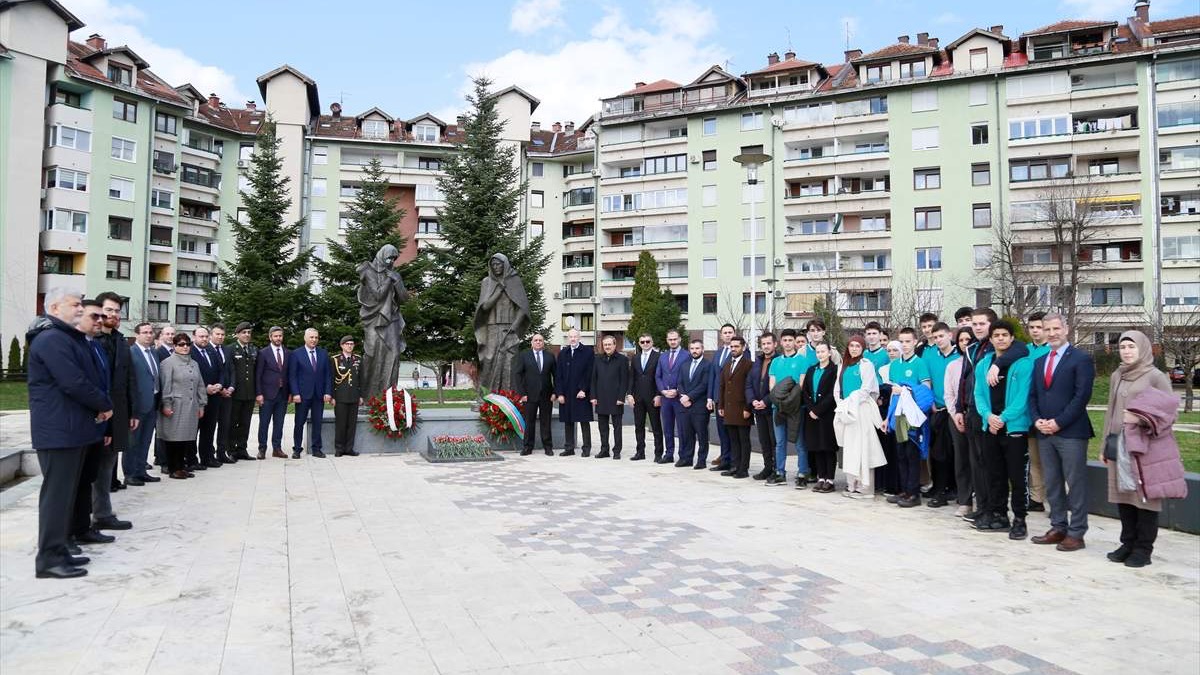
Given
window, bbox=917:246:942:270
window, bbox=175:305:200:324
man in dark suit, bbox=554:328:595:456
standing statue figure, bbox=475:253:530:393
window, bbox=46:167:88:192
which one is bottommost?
man in dark suit, bbox=554:328:595:456

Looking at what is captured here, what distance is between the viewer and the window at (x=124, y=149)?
4538 cm

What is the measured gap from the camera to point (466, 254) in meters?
30.9

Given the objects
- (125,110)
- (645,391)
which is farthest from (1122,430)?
(125,110)

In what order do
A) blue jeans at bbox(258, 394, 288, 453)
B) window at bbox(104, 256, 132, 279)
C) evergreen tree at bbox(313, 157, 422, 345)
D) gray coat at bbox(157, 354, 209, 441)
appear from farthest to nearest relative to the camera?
window at bbox(104, 256, 132, 279) < evergreen tree at bbox(313, 157, 422, 345) < blue jeans at bbox(258, 394, 288, 453) < gray coat at bbox(157, 354, 209, 441)

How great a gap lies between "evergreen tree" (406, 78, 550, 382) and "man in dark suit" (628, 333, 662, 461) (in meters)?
17.5

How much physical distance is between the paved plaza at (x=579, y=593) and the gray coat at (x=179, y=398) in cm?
176

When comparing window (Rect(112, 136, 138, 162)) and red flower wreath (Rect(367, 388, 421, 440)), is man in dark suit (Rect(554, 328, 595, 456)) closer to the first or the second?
red flower wreath (Rect(367, 388, 421, 440))

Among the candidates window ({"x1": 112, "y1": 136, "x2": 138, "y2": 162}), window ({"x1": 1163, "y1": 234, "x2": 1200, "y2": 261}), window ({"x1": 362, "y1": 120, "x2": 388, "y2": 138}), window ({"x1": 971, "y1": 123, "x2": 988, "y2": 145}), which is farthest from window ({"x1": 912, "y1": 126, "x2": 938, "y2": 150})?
window ({"x1": 112, "y1": 136, "x2": 138, "y2": 162})

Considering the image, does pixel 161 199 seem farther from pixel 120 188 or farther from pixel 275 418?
pixel 275 418

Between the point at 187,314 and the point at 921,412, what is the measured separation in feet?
173

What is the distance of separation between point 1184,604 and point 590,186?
2090 inches

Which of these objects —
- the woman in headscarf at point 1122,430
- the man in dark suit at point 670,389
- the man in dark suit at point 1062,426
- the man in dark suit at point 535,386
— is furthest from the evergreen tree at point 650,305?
the woman in headscarf at point 1122,430

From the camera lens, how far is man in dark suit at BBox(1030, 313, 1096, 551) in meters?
6.41

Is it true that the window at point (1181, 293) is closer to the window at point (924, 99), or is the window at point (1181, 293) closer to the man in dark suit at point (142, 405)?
the window at point (924, 99)
